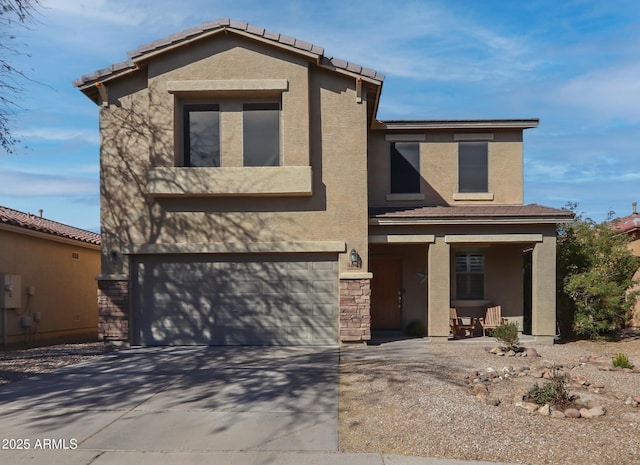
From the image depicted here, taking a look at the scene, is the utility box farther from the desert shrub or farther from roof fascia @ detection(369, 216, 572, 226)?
the desert shrub

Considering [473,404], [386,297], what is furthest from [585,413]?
[386,297]

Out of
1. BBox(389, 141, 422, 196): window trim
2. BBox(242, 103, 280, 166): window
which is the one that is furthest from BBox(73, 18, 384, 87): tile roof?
BBox(389, 141, 422, 196): window trim

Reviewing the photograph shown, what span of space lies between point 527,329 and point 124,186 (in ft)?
38.7

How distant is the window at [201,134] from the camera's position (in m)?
14.5

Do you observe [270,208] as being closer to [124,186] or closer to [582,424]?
[124,186]

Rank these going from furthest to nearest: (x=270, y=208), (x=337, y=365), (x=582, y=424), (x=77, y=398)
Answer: (x=270, y=208) → (x=337, y=365) → (x=77, y=398) → (x=582, y=424)

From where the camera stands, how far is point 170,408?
26.5ft

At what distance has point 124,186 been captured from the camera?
46.9 feet

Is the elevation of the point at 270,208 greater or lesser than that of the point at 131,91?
lesser

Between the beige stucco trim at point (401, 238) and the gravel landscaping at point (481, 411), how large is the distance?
355 cm

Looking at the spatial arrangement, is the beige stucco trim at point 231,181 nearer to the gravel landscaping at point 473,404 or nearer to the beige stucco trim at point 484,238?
the beige stucco trim at point 484,238

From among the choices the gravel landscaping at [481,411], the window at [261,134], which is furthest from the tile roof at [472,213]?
the gravel landscaping at [481,411]

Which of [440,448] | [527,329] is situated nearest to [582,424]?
[440,448]

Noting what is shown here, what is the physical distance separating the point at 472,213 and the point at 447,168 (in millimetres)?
2322
